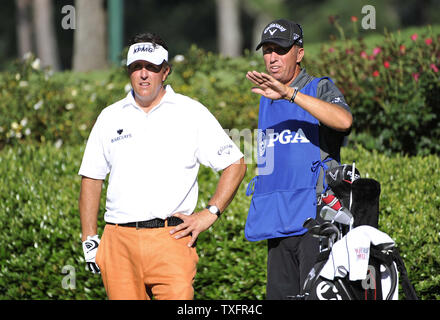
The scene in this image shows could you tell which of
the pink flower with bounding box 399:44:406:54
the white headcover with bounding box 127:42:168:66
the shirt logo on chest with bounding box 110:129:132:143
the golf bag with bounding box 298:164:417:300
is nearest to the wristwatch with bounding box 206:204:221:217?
the golf bag with bounding box 298:164:417:300

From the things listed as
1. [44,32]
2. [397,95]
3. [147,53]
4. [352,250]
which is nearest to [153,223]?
[147,53]

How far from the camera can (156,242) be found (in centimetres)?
416

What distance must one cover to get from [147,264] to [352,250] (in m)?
1.19

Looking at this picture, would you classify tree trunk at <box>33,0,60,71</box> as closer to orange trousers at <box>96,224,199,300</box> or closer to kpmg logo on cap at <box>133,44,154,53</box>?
kpmg logo on cap at <box>133,44,154,53</box>

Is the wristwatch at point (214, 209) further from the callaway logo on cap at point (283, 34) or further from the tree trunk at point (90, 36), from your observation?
the tree trunk at point (90, 36)

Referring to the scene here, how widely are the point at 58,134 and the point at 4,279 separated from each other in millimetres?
2916

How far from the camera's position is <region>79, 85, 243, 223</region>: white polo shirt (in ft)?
13.8

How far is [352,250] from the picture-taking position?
3881 millimetres

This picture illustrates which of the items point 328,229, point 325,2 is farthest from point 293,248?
point 325,2

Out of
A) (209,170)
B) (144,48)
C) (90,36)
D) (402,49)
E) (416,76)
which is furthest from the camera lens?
(90,36)

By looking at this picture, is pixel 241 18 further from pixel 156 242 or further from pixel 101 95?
pixel 156 242

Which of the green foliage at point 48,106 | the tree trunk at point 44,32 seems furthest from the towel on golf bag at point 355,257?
the tree trunk at point 44,32

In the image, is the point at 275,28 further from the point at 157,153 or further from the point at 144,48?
the point at 157,153

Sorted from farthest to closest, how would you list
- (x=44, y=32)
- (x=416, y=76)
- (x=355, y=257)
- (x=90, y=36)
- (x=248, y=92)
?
(x=44, y=32), (x=90, y=36), (x=248, y=92), (x=416, y=76), (x=355, y=257)
